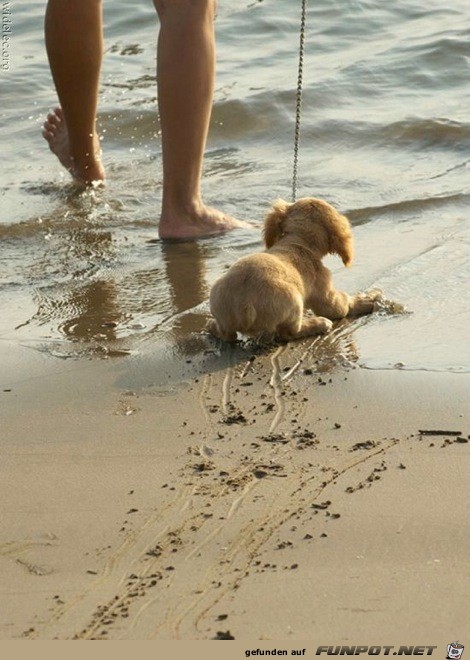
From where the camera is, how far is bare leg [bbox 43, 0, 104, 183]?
658cm

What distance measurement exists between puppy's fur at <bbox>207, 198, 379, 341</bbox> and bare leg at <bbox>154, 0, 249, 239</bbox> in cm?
79

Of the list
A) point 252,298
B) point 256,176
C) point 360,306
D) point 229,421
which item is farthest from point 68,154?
point 229,421

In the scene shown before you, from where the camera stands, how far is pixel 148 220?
662 centimetres

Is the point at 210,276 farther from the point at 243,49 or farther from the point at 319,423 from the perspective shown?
the point at 243,49

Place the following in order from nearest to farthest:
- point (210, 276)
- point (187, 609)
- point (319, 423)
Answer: point (187, 609) < point (319, 423) < point (210, 276)

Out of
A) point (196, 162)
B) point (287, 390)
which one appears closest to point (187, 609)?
point (287, 390)

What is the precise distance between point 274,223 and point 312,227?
7.0 inches

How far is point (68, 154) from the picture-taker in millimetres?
6988

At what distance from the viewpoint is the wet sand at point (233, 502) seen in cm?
297

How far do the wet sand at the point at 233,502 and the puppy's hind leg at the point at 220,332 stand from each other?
142mm

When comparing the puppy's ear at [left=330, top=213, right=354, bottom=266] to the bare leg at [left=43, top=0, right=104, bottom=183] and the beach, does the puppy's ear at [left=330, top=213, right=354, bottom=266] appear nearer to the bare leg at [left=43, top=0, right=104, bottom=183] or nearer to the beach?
the beach

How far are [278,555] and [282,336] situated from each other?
1653mm

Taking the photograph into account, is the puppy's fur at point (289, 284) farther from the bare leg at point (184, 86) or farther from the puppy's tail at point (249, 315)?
the bare leg at point (184, 86)

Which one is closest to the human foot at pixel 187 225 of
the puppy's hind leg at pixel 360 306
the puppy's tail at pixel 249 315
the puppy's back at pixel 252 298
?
the puppy's hind leg at pixel 360 306
